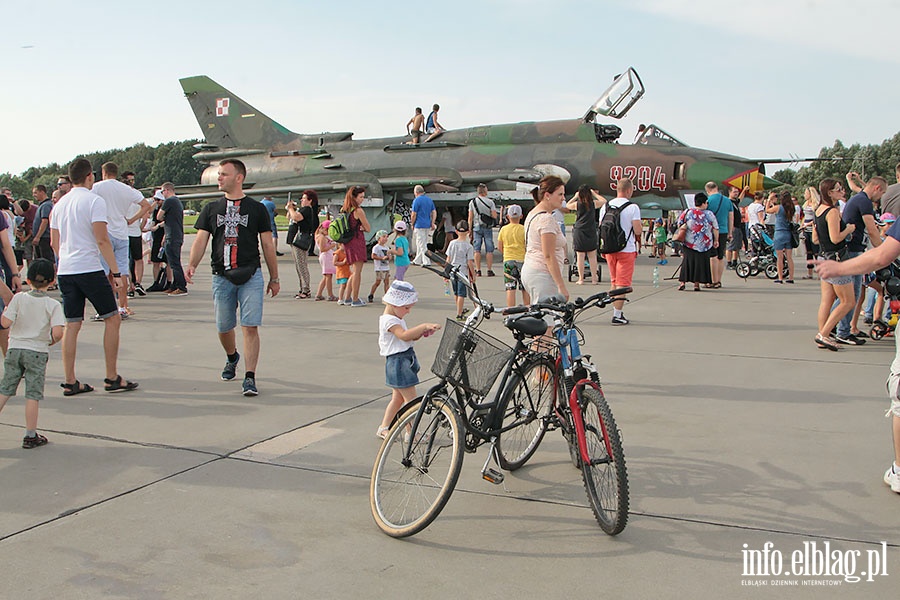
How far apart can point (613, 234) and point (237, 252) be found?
18.2ft

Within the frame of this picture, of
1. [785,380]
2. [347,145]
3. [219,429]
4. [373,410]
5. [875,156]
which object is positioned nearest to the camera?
[219,429]

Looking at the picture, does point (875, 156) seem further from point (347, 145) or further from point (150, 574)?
point (150, 574)

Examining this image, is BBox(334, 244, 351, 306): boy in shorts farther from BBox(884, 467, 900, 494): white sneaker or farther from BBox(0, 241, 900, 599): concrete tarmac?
BBox(884, 467, 900, 494): white sneaker

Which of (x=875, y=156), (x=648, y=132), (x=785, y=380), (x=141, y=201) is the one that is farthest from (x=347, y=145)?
(x=875, y=156)

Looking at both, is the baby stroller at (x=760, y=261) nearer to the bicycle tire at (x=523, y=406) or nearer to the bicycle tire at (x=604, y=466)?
the bicycle tire at (x=523, y=406)

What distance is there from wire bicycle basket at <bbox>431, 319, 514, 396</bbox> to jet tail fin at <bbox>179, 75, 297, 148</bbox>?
80.3ft

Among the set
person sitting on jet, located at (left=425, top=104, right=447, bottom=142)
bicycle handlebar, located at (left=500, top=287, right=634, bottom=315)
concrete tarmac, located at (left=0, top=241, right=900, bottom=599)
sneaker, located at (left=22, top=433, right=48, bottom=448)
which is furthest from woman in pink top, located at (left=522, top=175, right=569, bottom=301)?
person sitting on jet, located at (left=425, top=104, right=447, bottom=142)

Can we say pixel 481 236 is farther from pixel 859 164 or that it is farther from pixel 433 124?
pixel 859 164

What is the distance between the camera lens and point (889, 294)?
9.22m

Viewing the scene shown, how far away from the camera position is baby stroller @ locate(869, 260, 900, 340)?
356 inches

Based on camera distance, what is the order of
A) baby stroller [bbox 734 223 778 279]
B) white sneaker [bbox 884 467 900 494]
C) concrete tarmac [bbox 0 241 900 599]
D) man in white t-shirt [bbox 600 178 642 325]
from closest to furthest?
concrete tarmac [bbox 0 241 900 599]
white sneaker [bbox 884 467 900 494]
man in white t-shirt [bbox 600 178 642 325]
baby stroller [bbox 734 223 778 279]

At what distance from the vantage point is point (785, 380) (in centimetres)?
741

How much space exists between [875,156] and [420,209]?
80361mm

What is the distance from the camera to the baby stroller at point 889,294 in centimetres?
905
